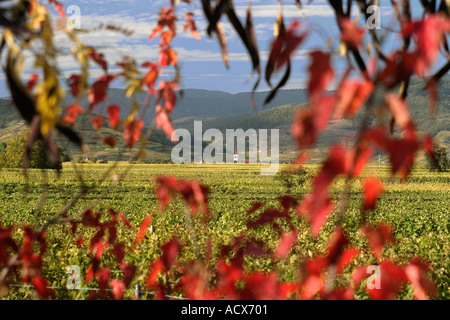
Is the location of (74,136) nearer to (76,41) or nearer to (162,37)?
(76,41)

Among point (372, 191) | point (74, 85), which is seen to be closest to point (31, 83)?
point (74, 85)

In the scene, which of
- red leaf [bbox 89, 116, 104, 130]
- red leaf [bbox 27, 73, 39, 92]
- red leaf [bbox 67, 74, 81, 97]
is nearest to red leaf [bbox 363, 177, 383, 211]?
red leaf [bbox 67, 74, 81, 97]

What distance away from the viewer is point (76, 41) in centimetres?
122

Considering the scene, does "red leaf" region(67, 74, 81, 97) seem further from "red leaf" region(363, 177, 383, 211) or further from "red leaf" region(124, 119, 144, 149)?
"red leaf" region(363, 177, 383, 211)

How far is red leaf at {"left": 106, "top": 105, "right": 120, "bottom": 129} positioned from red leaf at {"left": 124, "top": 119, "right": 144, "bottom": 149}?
0.18 feet

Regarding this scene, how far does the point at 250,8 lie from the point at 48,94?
26.5 inches

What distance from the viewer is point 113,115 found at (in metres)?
1.84

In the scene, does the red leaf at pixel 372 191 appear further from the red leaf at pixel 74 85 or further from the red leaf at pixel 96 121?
the red leaf at pixel 96 121

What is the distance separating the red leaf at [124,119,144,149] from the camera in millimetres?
1843

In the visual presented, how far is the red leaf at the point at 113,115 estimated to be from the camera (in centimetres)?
184

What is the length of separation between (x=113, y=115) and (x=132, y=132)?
105mm

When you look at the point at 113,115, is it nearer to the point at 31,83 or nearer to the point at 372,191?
the point at 31,83

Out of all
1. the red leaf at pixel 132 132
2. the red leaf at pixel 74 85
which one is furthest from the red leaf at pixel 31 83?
the red leaf at pixel 132 132

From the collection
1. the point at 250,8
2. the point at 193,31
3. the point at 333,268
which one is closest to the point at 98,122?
the point at 193,31
